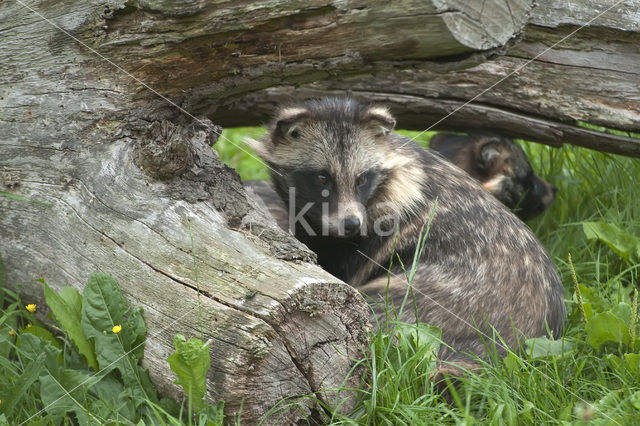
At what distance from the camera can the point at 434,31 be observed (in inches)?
120

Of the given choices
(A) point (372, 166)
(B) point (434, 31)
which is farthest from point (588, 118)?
(B) point (434, 31)

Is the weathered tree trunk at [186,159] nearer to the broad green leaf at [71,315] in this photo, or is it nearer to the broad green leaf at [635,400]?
the broad green leaf at [71,315]

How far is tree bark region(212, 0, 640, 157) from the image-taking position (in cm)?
398

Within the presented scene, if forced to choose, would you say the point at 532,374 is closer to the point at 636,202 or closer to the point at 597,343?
the point at 597,343

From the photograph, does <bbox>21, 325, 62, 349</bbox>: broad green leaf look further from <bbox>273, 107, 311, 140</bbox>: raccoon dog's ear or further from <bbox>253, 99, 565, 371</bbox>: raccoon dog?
<bbox>273, 107, 311, 140</bbox>: raccoon dog's ear

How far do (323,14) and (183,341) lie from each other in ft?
4.94

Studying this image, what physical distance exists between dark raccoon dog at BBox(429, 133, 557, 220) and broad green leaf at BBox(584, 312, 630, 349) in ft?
5.99

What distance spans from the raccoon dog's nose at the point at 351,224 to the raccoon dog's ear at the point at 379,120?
61cm

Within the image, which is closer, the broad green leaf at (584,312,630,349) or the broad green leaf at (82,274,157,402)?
the broad green leaf at (82,274,157,402)

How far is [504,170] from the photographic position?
5.26m

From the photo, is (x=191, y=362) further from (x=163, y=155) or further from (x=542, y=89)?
(x=542, y=89)

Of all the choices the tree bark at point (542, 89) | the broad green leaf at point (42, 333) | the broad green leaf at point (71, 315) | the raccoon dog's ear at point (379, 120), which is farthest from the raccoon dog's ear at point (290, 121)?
the broad green leaf at point (42, 333)

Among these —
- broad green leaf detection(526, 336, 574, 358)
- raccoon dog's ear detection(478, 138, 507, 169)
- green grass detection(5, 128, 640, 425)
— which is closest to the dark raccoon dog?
raccoon dog's ear detection(478, 138, 507, 169)

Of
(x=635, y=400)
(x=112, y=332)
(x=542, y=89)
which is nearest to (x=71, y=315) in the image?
(x=112, y=332)
